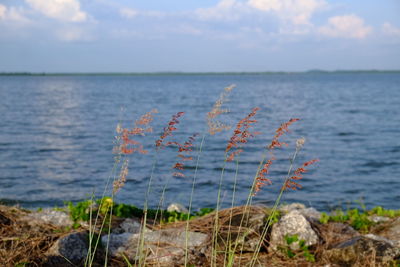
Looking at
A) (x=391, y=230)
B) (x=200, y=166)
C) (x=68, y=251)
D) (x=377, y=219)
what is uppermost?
(x=68, y=251)

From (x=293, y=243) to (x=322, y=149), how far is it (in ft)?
52.6

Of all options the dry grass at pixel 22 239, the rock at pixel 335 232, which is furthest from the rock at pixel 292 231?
the dry grass at pixel 22 239

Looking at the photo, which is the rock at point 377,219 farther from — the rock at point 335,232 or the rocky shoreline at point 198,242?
the rock at point 335,232

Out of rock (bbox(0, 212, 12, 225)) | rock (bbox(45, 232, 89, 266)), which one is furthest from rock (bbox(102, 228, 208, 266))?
rock (bbox(0, 212, 12, 225))

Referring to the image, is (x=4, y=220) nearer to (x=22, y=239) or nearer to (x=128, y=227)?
(x=22, y=239)

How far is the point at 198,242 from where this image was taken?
4898mm

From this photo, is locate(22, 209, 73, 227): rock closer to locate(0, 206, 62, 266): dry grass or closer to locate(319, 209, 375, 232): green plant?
locate(0, 206, 62, 266): dry grass

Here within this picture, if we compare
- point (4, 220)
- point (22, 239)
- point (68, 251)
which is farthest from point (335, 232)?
point (4, 220)

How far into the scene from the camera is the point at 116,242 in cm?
495

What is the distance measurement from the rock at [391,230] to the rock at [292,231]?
94cm

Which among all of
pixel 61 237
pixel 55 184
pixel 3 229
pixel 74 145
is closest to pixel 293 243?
pixel 61 237

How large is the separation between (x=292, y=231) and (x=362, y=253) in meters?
0.78

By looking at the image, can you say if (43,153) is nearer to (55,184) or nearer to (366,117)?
(55,184)

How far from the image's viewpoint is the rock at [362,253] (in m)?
4.54
